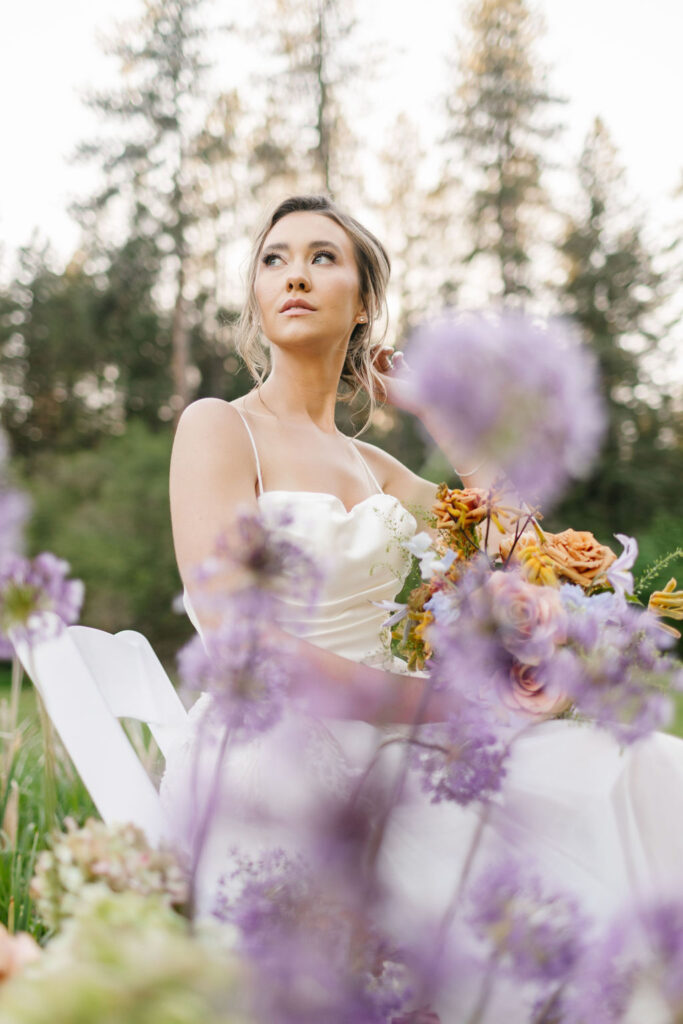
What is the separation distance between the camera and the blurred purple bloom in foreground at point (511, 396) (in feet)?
1.71

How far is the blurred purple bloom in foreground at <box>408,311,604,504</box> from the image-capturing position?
0.52 metres

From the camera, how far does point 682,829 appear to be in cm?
123

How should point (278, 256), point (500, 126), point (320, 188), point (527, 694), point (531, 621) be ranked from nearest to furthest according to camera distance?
point (531, 621) < point (527, 694) < point (278, 256) < point (320, 188) < point (500, 126)

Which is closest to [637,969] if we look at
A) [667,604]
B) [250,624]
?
[250,624]

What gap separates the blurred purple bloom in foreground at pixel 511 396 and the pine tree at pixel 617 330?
10615 millimetres

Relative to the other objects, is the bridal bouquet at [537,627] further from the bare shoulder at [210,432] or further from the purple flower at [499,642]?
the bare shoulder at [210,432]

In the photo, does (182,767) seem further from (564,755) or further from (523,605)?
(523,605)

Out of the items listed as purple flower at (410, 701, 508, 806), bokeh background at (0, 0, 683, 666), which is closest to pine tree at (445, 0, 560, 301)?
bokeh background at (0, 0, 683, 666)

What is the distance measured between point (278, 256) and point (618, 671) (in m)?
1.79

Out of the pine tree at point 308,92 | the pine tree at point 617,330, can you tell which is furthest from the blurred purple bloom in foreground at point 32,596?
the pine tree at point 308,92

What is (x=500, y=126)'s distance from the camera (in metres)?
13.8

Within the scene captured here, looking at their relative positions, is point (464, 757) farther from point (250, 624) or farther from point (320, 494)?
point (320, 494)

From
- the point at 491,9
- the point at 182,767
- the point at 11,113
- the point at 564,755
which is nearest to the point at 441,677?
the point at 564,755

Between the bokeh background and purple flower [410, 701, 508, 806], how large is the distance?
10931mm
